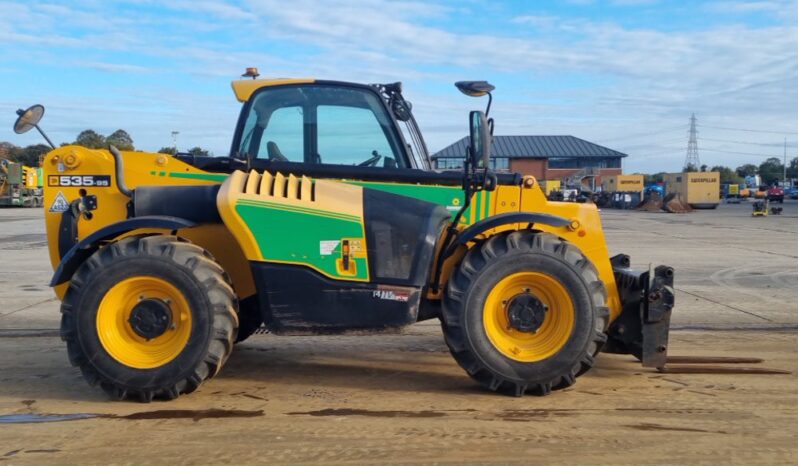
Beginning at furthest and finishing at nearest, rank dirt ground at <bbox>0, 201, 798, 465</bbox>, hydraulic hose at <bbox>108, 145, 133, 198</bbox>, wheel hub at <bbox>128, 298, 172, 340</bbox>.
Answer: hydraulic hose at <bbox>108, 145, 133, 198</bbox>, wheel hub at <bbox>128, 298, 172, 340</bbox>, dirt ground at <bbox>0, 201, 798, 465</bbox>

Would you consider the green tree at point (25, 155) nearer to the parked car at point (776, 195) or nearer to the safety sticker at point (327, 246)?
the safety sticker at point (327, 246)

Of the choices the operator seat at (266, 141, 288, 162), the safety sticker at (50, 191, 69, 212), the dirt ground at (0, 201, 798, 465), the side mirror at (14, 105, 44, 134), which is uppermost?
the side mirror at (14, 105, 44, 134)

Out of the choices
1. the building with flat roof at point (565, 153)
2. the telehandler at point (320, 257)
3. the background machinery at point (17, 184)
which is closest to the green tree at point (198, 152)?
the telehandler at point (320, 257)

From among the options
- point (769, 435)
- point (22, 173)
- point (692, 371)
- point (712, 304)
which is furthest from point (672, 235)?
point (22, 173)

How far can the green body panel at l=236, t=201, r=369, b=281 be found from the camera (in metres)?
5.31

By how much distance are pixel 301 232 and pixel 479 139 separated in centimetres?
150

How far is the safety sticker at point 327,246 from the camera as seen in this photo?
5.42m

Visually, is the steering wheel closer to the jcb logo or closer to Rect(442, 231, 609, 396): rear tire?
Rect(442, 231, 609, 396): rear tire

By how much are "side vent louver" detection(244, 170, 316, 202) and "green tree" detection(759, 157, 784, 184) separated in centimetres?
12495

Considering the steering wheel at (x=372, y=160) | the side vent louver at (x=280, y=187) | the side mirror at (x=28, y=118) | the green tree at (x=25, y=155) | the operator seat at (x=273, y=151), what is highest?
the green tree at (x=25, y=155)

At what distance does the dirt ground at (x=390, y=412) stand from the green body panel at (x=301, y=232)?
1055 mm

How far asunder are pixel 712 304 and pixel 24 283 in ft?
36.6

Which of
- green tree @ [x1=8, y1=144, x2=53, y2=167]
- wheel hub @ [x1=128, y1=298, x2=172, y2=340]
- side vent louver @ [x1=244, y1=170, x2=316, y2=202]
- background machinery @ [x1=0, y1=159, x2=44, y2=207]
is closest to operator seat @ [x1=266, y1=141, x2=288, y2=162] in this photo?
side vent louver @ [x1=244, y1=170, x2=316, y2=202]

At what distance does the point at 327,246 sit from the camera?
5.43 m
